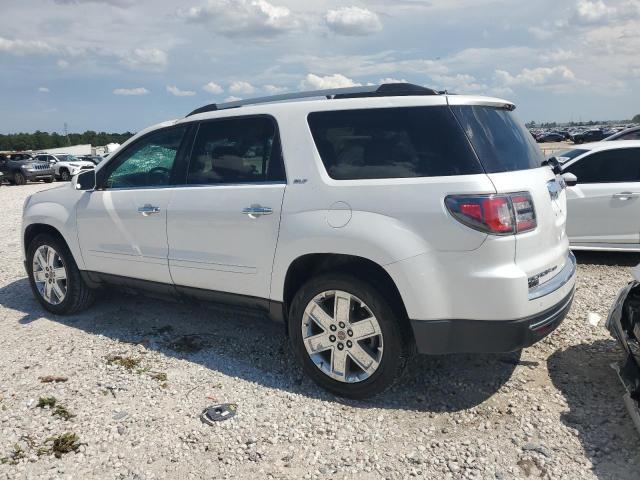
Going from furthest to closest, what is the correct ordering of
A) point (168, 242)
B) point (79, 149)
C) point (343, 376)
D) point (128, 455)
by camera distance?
point (79, 149) < point (168, 242) < point (343, 376) < point (128, 455)

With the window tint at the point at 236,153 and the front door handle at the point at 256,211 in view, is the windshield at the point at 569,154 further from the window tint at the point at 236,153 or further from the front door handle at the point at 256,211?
the front door handle at the point at 256,211

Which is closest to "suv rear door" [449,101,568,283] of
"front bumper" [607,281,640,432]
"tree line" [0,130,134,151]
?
"front bumper" [607,281,640,432]

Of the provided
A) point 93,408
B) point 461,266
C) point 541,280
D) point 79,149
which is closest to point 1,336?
point 93,408

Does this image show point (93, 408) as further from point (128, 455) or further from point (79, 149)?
point (79, 149)

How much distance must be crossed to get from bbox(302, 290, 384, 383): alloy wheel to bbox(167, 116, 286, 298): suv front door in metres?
0.44

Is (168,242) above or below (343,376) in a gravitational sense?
above

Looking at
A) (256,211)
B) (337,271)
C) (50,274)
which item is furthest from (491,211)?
(50,274)

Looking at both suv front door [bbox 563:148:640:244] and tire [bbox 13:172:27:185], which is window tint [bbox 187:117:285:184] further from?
tire [bbox 13:172:27:185]

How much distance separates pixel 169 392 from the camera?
3580mm

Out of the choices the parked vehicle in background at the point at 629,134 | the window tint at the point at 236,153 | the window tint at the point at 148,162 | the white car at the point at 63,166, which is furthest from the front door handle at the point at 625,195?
the white car at the point at 63,166

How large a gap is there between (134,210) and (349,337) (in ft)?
7.00

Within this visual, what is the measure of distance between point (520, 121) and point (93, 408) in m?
3.42

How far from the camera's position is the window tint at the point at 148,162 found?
4.16 metres

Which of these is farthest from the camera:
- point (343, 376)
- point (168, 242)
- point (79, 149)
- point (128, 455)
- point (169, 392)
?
point (79, 149)
